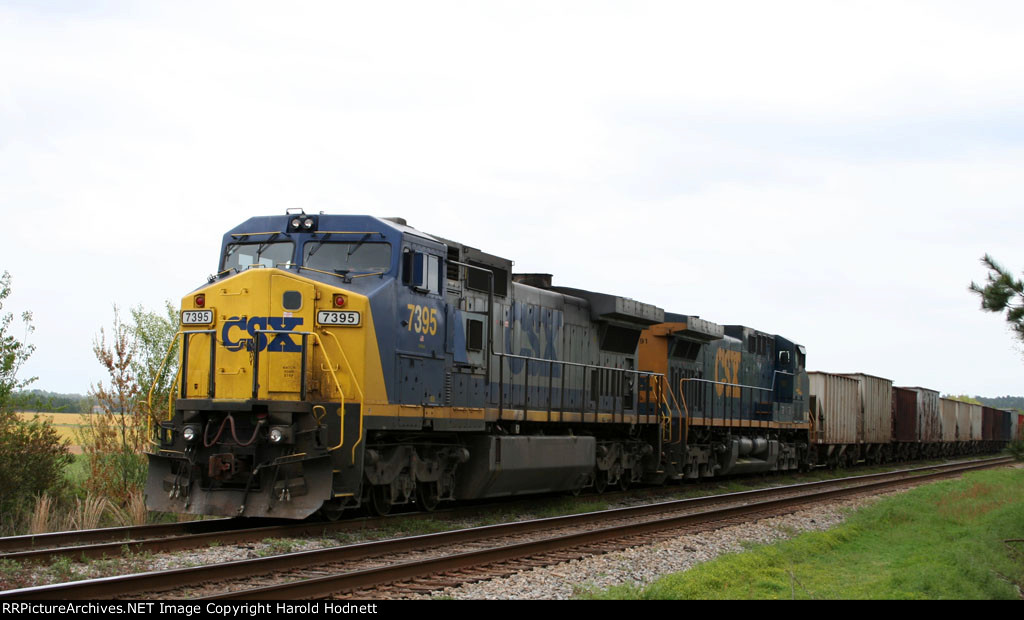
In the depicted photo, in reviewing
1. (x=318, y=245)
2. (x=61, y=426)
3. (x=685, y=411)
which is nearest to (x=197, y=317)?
(x=318, y=245)

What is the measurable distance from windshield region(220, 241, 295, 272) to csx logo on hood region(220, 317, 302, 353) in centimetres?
97

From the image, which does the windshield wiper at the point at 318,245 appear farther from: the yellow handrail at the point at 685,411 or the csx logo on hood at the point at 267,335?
the yellow handrail at the point at 685,411

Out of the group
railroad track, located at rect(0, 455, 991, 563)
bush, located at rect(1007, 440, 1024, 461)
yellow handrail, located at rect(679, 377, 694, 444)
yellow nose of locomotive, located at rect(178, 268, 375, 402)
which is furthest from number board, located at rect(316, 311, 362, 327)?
yellow handrail, located at rect(679, 377, 694, 444)

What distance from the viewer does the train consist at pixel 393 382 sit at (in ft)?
34.0

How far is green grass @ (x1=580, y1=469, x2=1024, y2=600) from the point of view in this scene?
8.00 meters

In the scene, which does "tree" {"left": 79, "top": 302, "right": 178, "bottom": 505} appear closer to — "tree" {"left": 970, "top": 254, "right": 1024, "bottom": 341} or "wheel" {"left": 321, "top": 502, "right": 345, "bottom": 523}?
"wheel" {"left": 321, "top": 502, "right": 345, "bottom": 523}

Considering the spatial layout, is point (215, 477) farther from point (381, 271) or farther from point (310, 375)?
point (381, 271)

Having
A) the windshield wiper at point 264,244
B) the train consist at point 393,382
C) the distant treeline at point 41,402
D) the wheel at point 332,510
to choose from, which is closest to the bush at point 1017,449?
the train consist at point 393,382

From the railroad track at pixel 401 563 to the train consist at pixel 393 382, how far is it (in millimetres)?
1259

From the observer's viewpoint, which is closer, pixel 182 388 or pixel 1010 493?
pixel 182 388

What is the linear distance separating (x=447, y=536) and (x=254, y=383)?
2.75m

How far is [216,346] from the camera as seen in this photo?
35.8 ft

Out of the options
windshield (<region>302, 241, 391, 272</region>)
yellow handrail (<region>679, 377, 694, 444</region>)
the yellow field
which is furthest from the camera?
yellow handrail (<region>679, 377, 694, 444</region>)

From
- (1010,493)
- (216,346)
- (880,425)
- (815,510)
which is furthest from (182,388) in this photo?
(880,425)
